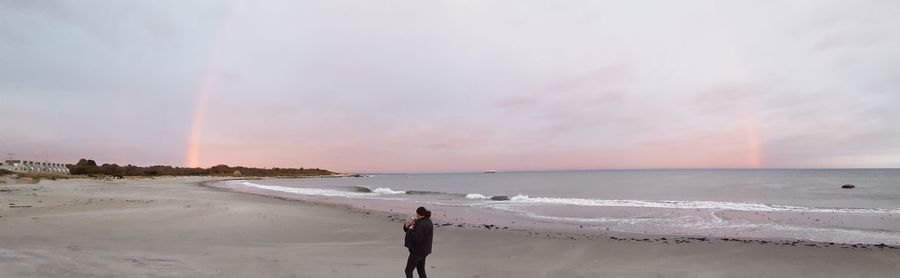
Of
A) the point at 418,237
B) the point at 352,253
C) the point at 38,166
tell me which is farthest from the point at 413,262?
Answer: the point at 38,166

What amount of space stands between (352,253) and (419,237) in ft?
16.2

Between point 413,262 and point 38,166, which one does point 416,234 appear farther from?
point 38,166

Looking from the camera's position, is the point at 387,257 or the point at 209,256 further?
the point at 387,257

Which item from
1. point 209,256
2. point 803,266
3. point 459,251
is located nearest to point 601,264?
point 459,251

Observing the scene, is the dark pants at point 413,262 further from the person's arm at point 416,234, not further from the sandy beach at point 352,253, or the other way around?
the sandy beach at point 352,253

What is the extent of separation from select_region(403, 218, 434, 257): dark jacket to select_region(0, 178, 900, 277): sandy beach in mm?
2043

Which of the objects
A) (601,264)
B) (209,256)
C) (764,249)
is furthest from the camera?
(764,249)

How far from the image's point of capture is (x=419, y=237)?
7492 mm

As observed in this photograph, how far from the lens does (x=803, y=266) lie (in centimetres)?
1119

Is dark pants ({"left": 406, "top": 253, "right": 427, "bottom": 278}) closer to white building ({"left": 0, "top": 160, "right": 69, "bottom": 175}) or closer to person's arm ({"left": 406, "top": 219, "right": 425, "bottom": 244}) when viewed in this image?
person's arm ({"left": 406, "top": 219, "right": 425, "bottom": 244})

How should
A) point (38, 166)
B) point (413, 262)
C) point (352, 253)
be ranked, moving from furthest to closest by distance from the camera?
1. point (38, 166)
2. point (352, 253)
3. point (413, 262)

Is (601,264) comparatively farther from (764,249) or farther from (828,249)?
(828,249)

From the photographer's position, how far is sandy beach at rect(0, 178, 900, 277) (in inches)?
354

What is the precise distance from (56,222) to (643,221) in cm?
2299
